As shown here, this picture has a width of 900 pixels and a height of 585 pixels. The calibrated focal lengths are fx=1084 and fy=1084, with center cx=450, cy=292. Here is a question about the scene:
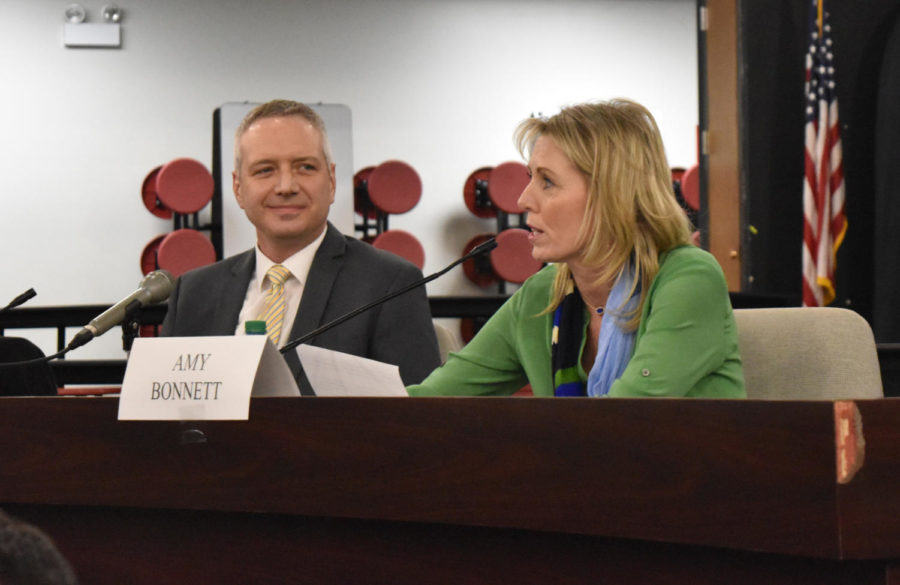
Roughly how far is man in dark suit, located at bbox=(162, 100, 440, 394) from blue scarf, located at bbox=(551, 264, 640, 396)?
467 millimetres

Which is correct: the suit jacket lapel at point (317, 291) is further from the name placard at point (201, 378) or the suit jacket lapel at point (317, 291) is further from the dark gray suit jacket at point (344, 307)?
the name placard at point (201, 378)

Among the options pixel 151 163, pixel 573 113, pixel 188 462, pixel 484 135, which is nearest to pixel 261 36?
pixel 151 163

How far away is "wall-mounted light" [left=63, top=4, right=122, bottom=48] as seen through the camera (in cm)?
713

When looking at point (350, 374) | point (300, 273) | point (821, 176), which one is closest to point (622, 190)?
point (350, 374)

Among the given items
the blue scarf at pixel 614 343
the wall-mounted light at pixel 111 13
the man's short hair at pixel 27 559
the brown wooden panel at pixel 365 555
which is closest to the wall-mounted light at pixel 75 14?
the wall-mounted light at pixel 111 13

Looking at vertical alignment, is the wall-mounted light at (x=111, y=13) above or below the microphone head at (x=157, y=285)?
above

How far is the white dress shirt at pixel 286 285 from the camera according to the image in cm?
211

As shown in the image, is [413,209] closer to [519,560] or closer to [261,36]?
[261,36]

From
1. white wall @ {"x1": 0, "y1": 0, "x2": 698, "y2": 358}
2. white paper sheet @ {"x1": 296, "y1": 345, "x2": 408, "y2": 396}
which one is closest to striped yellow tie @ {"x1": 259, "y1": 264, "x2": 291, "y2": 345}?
white paper sheet @ {"x1": 296, "y1": 345, "x2": 408, "y2": 396}

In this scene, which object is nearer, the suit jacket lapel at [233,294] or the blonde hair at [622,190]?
the blonde hair at [622,190]

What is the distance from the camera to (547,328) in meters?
1.67

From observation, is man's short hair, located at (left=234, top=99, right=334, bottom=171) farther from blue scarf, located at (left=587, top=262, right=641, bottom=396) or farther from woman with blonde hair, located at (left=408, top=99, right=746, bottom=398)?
blue scarf, located at (left=587, top=262, right=641, bottom=396)

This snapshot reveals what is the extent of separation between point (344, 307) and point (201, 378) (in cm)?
93

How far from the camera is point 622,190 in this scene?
158cm
